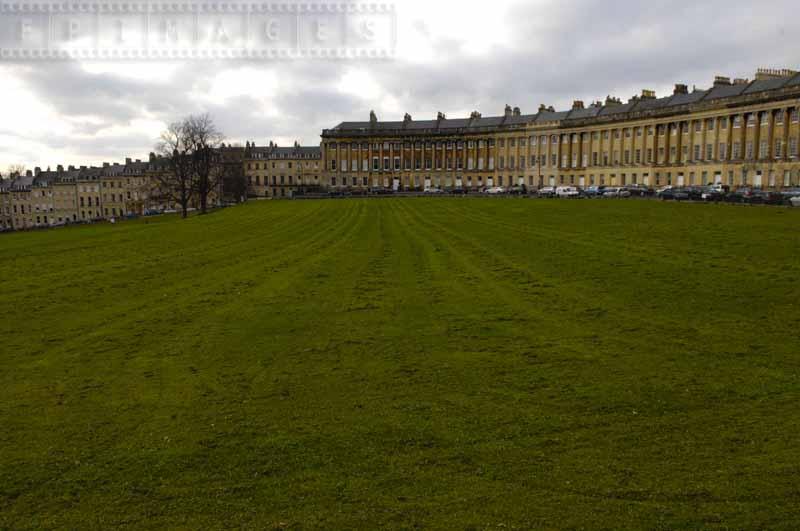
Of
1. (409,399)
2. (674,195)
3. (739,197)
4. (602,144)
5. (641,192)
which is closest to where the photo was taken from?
(409,399)

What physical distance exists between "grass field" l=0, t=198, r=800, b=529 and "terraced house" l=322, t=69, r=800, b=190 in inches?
2729

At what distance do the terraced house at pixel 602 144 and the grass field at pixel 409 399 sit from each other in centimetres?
6932

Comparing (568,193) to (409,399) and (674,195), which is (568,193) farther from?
(409,399)

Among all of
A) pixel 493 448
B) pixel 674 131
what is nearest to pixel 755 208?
pixel 493 448

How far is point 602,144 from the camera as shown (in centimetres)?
11119

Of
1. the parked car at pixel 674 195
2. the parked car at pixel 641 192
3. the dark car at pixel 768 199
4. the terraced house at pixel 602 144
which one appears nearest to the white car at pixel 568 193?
the parked car at pixel 641 192

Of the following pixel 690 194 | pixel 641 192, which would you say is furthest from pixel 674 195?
pixel 641 192

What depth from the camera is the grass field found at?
23.2ft

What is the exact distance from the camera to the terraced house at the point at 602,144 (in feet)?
265

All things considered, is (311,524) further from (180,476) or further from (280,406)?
(280,406)

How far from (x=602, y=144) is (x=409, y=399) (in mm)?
109564

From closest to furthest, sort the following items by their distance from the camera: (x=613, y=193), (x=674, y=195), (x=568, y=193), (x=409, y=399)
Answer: (x=409, y=399), (x=674, y=195), (x=613, y=193), (x=568, y=193)

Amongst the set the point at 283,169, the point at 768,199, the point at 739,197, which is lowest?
the point at 768,199

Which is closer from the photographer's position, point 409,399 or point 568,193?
point 409,399
